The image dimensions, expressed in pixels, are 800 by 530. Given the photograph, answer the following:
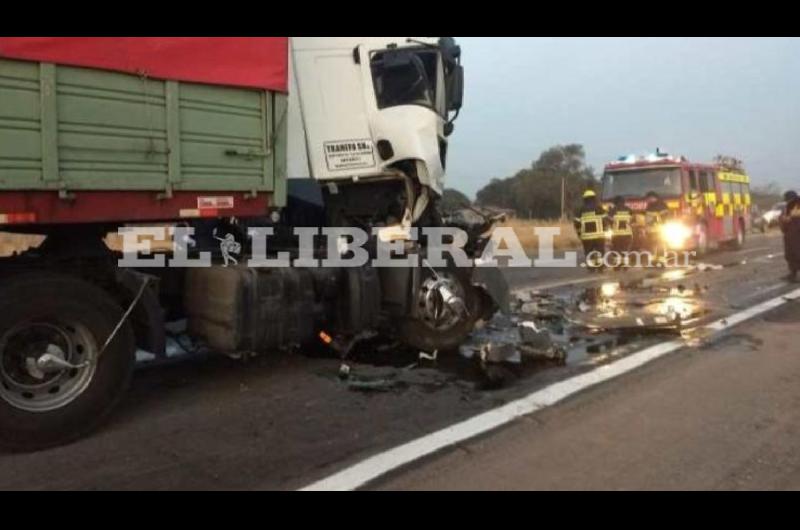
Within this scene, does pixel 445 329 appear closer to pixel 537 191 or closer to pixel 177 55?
pixel 177 55

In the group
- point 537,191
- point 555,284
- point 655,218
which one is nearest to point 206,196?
point 555,284

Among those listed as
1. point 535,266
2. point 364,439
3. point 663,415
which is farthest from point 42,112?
point 535,266

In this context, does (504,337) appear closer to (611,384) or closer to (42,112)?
(611,384)

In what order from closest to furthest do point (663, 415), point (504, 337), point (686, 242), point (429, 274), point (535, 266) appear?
1. point (663, 415)
2. point (429, 274)
3. point (504, 337)
4. point (535, 266)
5. point (686, 242)

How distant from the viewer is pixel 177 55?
182 inches

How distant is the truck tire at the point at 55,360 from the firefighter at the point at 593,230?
11402mm

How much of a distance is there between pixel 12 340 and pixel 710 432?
4266mm

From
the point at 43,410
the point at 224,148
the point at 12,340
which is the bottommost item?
the point at 43,410

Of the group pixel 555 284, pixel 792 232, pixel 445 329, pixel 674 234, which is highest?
pixel 674 234

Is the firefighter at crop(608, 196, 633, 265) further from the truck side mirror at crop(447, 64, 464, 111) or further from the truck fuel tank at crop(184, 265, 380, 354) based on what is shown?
the truck fuel tank at crop(184, 265, 380, 354)

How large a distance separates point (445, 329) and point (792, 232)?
28.0 ft

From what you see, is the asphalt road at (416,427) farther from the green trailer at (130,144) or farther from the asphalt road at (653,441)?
the green trailer at (130,144)

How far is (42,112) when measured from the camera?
13.3 ft
